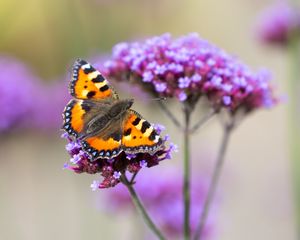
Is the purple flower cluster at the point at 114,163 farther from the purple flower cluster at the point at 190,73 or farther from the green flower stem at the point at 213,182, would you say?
the green flower stem at the point at 213,182

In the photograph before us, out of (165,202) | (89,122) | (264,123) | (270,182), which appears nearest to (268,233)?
(270,182)

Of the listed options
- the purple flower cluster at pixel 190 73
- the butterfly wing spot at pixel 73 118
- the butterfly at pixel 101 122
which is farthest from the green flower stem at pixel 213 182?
the butterfly wing spot at pixel 73 118

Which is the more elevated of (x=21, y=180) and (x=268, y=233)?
(x=21, y=180)

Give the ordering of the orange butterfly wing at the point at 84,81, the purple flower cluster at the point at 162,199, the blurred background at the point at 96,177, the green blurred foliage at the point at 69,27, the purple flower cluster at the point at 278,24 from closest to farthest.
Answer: the orange butterfly wing at the point at 84,81 < the purple flower cluster at the point at 162,199 < the purple flower cluster at the point at 278,24 < the green blurred foliage at the point at 69,27 < the blurred background at the point at 96,177

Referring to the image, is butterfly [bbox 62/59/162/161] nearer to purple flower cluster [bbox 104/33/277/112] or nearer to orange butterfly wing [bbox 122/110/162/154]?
orange butterfly wing [bbox 122/110/162/154]

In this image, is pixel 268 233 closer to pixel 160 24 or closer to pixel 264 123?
pixel 264 123

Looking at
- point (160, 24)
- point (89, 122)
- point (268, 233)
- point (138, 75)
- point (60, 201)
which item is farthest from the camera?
point (160, 24)

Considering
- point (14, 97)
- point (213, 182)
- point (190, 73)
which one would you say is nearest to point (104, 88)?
point (190, 73)

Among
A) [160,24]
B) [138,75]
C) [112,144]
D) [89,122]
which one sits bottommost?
[112,144]
